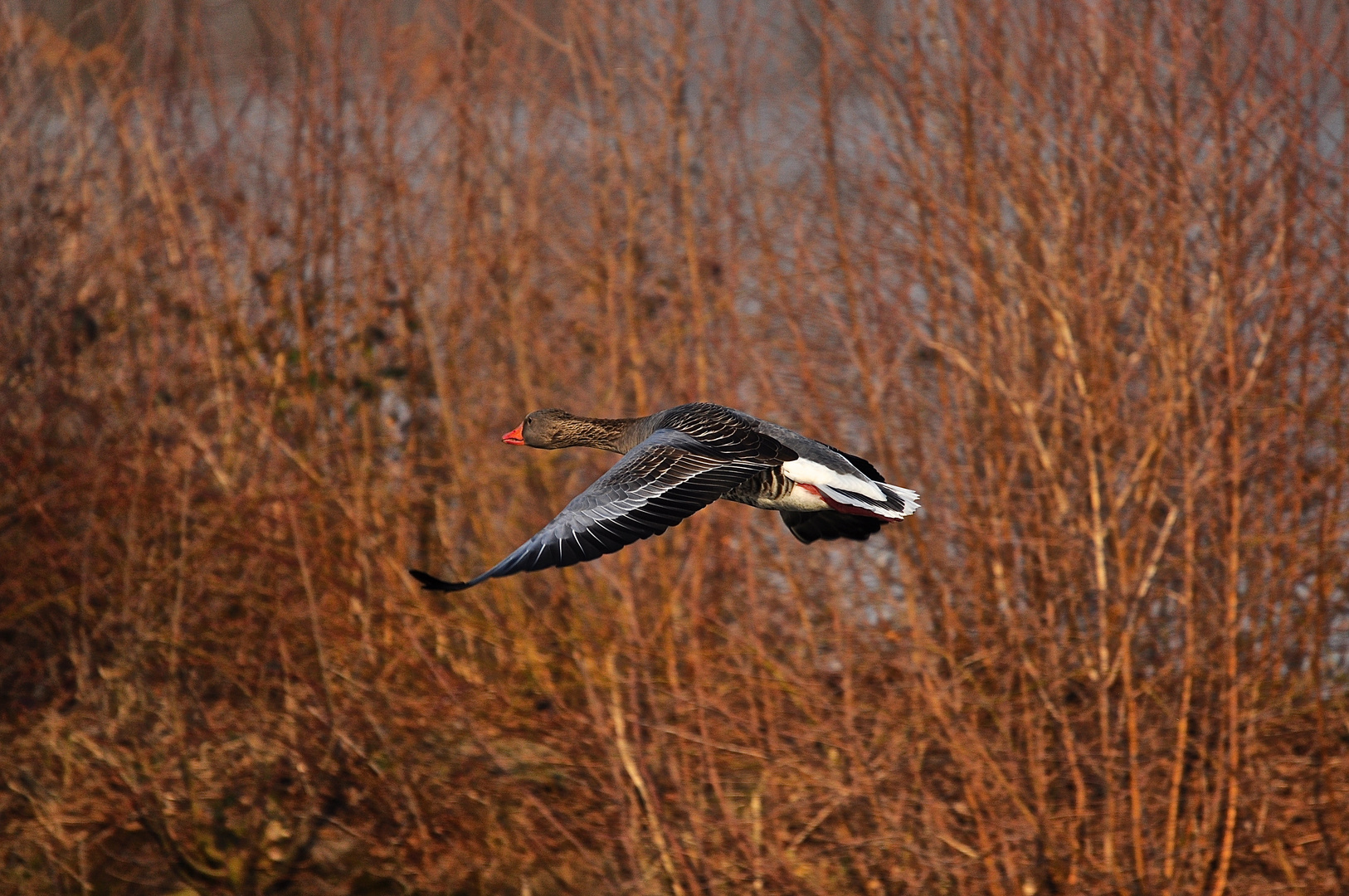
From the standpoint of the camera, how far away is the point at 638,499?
3.69 meters

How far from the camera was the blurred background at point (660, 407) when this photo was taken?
6137mm

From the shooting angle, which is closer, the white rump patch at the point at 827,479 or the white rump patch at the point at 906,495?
the white rump patch at the point at 906,495

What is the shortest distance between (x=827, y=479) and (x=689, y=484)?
71cm

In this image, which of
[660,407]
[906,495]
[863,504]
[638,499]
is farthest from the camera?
[660,407]

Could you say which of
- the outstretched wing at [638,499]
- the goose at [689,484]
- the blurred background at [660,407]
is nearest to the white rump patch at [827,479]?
the goose at [689,484]

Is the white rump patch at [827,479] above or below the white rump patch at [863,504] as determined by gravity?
above

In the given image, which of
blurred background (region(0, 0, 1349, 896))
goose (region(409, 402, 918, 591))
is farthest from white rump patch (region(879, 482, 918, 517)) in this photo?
blurred background (region(0, 0, 1349, 896))

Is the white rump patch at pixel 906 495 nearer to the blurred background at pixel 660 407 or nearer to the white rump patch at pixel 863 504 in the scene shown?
the white rump patch at pixel 863 504

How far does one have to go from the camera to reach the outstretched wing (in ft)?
11.0

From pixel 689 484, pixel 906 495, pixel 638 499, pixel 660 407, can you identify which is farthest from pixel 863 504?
pixel 660 407

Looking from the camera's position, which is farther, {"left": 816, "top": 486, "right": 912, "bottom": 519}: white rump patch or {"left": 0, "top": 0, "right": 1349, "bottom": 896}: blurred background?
{"left": 0, "top": 0, "right": 1349, "bottom": 896}: blurred background

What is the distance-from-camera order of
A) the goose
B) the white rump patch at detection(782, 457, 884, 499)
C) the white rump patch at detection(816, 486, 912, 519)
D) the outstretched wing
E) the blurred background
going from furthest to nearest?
the blurred background → the white rump patch at detection(782, 457, 884, 499) → the white rump patch at detection(816, 486, 912, 519) → the goose → the outstretched wing

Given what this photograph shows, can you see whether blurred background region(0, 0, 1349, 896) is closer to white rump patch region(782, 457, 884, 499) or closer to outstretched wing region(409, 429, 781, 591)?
white rump patch region(782, 457, 884, 499)

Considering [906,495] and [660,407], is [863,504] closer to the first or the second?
[906,495]
